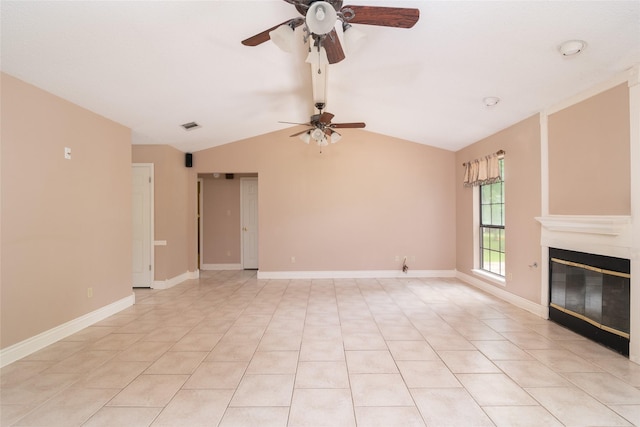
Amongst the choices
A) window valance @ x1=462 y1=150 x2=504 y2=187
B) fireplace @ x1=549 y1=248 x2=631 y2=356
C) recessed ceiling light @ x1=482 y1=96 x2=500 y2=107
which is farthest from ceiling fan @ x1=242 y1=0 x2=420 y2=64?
window valance @ x1=462 y1=150 x2=504 y2=187

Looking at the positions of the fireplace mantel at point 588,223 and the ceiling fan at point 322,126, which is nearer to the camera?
the fireplace mantel at point 588,223

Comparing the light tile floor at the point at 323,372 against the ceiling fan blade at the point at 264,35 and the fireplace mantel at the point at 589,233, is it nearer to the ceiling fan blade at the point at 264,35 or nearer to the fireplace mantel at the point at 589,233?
the fireplace mantel at the point at 589,233

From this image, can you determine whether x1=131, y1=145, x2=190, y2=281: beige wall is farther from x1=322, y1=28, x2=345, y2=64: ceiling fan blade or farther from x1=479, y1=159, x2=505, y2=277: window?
x1=479, y1=159, x2=505, y2=277: window

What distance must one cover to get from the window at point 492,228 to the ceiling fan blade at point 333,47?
Result: 374 centimetres

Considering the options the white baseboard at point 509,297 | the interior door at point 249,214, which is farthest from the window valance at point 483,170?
the interior door at point 249,214

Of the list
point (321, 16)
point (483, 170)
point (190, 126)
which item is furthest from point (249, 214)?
point (321, 16)

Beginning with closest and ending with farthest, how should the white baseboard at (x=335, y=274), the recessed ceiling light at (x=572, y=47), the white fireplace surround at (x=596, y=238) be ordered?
the recessed ceiling light at (x=572, y=47) → the white fireplace surround at (x=596, y=238) → the white baseboard at (x=335, y=274)

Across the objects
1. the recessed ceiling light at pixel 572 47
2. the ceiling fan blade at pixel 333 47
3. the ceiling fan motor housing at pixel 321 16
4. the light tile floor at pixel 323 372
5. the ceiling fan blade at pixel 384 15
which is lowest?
the light tile floor at pixel 323 372

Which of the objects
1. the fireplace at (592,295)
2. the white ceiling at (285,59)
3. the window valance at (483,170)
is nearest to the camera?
the white ceiling at (285,59)

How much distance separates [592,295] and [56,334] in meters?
5.64

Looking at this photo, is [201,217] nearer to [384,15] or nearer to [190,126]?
[190,126]

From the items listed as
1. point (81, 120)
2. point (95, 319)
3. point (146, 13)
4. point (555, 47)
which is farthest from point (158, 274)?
point (555, 47)

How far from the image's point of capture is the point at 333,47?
85.9 inches

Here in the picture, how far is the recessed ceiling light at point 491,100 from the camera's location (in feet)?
12.4
